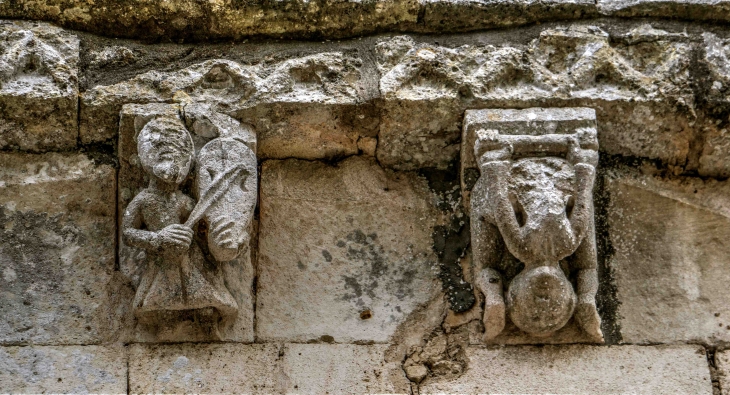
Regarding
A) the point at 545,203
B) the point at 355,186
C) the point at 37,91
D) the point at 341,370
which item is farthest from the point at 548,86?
the point at 37,91

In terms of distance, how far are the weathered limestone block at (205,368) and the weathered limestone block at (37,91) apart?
2.69 feet

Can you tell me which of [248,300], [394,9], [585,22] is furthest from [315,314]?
[585,22]

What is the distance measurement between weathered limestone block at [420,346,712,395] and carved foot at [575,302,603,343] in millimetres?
65

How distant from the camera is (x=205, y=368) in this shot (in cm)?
336

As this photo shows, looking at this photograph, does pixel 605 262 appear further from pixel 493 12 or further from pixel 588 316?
pixel 493 12

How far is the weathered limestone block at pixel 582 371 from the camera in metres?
3.33

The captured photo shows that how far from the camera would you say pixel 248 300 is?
348 cm

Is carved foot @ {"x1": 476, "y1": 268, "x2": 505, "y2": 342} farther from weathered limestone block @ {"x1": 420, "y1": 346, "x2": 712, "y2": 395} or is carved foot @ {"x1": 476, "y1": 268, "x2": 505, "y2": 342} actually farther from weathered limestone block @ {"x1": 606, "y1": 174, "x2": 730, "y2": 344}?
weathered limestone block @ {"x1": 606, "y1": 174, "x2": 730, "y2": 344}

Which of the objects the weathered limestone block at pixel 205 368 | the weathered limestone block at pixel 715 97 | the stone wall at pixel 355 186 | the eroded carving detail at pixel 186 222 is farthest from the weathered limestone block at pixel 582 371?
the eroded carving detail at pixel 186 222

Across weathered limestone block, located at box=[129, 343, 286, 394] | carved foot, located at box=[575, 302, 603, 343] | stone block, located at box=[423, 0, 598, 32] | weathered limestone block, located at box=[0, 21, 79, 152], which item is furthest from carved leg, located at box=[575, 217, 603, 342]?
weathered limestone block, located at box=[0, 21, 79, 152]

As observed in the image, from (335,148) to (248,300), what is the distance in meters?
0.64

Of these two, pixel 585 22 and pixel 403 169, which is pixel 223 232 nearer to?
pixel 403 169

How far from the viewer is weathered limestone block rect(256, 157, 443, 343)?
11.4 ft

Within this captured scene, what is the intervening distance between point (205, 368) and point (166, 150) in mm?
724
